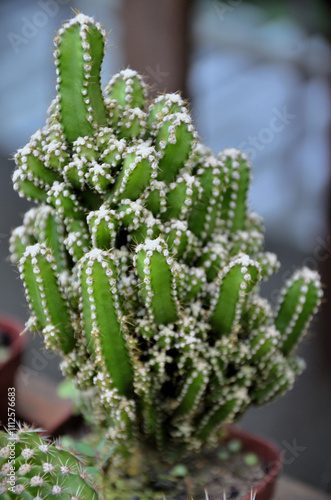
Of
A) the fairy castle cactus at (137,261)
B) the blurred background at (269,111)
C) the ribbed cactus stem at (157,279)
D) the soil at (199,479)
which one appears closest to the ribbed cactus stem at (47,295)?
the fairy castle cactus at (137,261)

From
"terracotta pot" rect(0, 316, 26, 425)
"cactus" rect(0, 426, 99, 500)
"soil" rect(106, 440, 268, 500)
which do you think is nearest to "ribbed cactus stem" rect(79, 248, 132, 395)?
"cactus" rect(0, 426, 99, 500)

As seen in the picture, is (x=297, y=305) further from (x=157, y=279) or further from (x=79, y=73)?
(x=79, y=73)

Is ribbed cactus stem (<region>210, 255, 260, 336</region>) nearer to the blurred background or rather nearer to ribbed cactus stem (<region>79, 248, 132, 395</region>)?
ribbed cactus stem (<region>79, 248, 132, 395</region>)

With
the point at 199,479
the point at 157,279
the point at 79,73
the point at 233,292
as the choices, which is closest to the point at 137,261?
the point at 157,279

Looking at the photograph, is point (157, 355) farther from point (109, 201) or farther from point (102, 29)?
point (102, 29)

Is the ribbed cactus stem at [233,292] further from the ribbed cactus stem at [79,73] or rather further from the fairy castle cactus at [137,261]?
the ribbed cactus stem at [79,73]

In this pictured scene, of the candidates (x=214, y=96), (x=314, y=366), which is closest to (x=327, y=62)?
(x=214, y=96)
